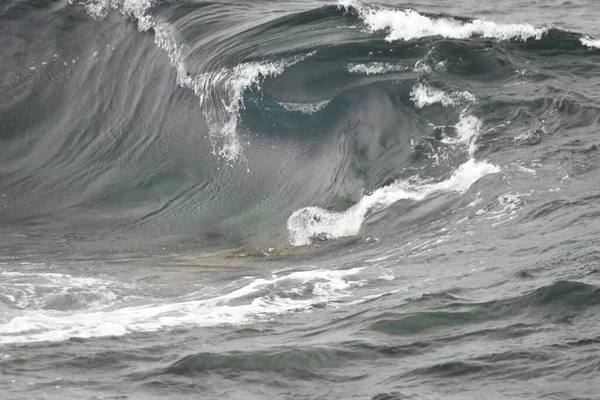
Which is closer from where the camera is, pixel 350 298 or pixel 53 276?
pixel 350 298

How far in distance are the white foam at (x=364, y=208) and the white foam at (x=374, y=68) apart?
2.48 metres

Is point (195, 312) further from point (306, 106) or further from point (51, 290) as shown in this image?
point (306, 106)

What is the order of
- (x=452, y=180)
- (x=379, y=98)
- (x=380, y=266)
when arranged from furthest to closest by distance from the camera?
(x=379, y=98) → (x=452, y=180) → (x=380, y=266)

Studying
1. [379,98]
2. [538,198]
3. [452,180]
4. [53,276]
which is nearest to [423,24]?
[379,98]

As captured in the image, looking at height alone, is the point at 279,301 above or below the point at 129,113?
below

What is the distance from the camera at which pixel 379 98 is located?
46.2 feet

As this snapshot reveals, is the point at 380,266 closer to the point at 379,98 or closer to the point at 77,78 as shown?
the point at 379,98

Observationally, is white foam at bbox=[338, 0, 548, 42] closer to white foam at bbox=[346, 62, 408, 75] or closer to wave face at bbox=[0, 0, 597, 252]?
wave face at bbox=[0, 0, 597, 252]

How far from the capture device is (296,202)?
12.8 metres

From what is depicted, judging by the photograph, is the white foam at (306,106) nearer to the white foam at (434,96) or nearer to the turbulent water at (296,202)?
the turbulent water at (296,202)

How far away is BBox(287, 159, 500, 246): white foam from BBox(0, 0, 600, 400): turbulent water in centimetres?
4

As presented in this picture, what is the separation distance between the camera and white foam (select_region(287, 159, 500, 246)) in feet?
38.9

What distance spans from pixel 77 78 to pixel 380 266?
→ 7.18 m

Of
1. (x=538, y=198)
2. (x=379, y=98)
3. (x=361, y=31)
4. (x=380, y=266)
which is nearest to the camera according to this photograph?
(x=380, y=266)
